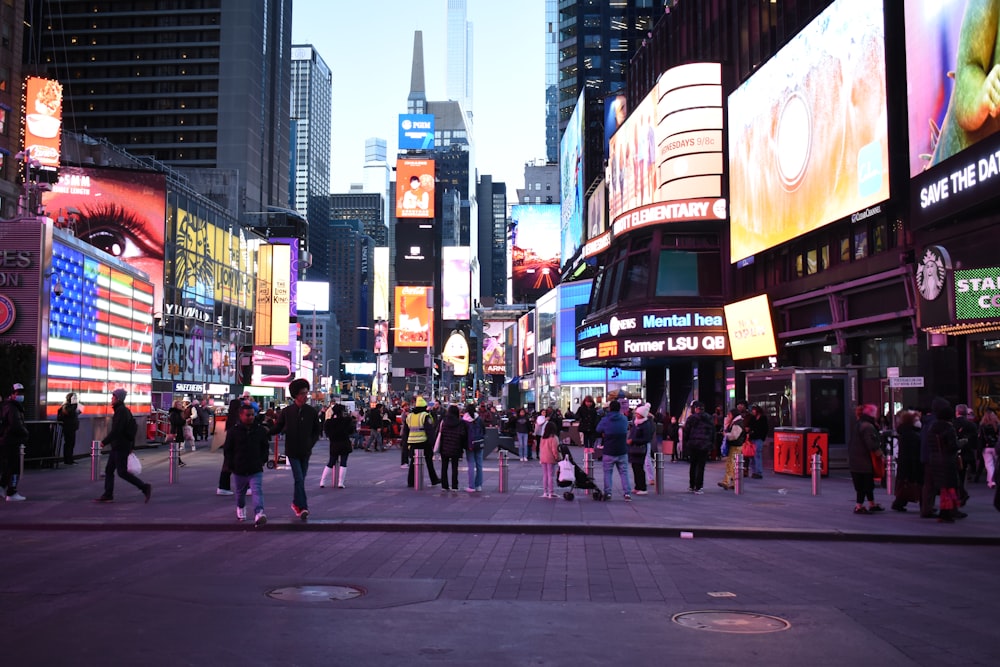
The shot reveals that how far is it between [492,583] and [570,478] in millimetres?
7700

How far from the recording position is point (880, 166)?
951 inches

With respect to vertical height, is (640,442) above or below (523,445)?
above

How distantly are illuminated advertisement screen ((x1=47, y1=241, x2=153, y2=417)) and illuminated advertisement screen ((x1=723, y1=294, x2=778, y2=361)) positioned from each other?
21.0 meters

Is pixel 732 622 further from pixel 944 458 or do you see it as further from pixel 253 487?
pixel 944 458

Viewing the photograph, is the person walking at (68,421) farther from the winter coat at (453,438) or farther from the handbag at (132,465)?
the winter coat at (453,438)

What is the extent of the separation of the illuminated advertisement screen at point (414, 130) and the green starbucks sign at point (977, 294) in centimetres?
15136

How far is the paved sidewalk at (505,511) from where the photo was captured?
13125mm

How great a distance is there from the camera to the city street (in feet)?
21.5

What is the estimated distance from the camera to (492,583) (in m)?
9.12

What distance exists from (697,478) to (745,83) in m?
19.8

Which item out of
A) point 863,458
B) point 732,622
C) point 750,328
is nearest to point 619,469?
point 863,458

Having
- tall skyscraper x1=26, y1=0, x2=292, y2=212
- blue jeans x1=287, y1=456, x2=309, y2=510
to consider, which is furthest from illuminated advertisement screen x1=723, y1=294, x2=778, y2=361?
tall skyscraper x1=26, y1=0, x2=292, y2=212

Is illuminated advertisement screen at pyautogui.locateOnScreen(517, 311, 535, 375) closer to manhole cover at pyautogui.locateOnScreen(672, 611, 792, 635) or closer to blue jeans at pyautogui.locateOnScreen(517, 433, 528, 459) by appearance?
blue jeans at pyautogui.locateOnScreen(517, 433, 528, 459)

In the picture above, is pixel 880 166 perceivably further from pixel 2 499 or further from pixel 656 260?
pixel 2 499
